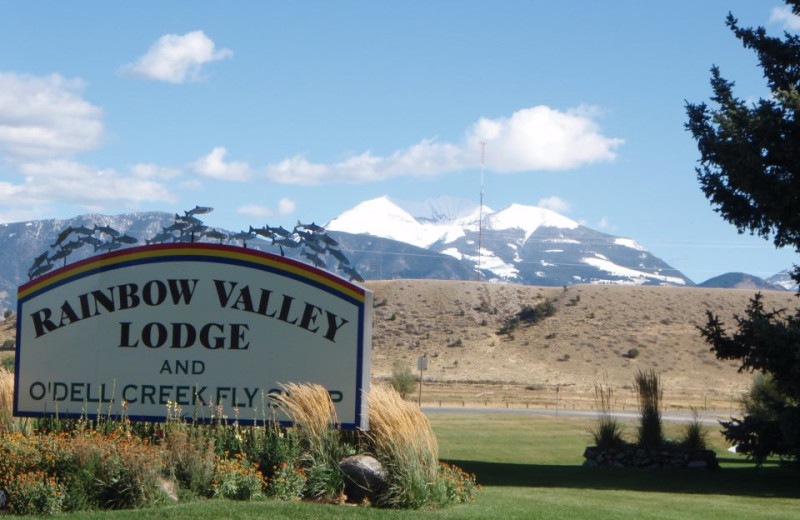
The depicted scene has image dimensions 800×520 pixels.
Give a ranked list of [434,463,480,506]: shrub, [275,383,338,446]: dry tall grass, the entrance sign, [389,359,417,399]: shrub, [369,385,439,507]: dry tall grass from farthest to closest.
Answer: [389,359,417,399]: shrub
the entrance sign
[275,383,338,446]: dry tall grass
[434,463,480,506]: shrub
[369,385,439,507]: dry tall grass

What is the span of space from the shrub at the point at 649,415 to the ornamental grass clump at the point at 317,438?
1425 cm

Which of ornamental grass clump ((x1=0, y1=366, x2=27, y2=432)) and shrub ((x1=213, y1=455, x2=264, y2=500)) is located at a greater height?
ornamental grass clump ((x1=0, y1=366, x2=27, y2=432))

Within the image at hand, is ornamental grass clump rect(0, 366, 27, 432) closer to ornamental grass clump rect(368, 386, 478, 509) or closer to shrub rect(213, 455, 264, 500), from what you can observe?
shrub rect(213, 455, 264, 500)

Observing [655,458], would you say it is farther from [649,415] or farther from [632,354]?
[632,354]

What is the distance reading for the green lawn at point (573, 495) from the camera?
1305 cm

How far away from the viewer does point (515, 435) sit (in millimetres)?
41594

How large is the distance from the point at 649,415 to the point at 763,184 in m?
7.52

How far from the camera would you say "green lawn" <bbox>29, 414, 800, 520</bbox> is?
13.0m

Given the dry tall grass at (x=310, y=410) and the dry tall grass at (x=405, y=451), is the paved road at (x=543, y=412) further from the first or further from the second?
the dry tall grass at (x=405, y=451)

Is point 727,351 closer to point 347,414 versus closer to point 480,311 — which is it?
point 347,414

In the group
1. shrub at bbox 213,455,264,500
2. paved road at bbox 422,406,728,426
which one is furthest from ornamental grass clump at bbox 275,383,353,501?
paved road at bbox 422,406,728,426

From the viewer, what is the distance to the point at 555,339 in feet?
337

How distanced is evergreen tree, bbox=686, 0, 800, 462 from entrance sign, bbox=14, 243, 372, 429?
1097 centimetres

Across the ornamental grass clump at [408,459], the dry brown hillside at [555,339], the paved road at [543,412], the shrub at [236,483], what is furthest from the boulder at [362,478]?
the dry brown hillside at [555,339]
